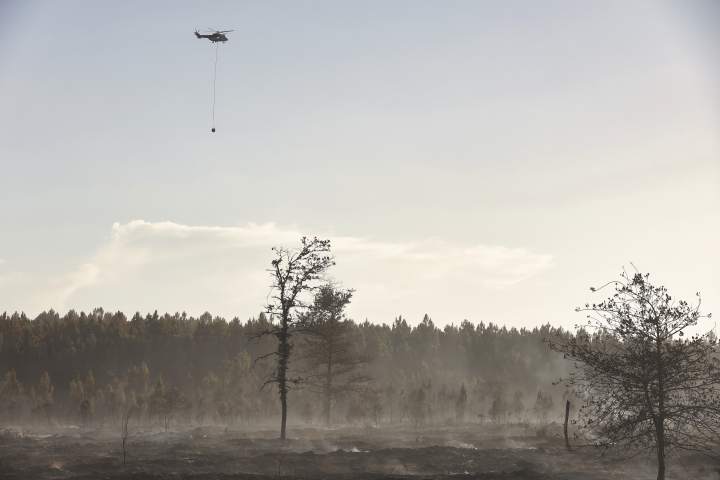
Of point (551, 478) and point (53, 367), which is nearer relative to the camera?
point (551, 478)

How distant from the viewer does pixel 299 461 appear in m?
25.5

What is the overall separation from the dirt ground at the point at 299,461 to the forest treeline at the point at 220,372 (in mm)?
30757

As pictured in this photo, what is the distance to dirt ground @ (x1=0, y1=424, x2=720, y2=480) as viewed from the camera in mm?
22384

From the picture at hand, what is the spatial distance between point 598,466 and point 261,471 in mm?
15673

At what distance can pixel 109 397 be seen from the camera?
90.9m

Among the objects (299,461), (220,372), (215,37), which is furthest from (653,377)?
(220,372)

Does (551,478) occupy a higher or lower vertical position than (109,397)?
higher

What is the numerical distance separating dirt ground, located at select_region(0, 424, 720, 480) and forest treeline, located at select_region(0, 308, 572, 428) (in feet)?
101

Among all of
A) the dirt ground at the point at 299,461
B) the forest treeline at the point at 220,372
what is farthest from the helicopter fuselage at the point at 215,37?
the forest treeline at the point at 220,372

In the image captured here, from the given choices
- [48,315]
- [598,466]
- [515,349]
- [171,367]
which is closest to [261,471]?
[598,466]

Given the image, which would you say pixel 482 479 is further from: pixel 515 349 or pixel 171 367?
pixel 515 349

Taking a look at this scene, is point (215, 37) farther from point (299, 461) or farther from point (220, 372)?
point (220, 372)

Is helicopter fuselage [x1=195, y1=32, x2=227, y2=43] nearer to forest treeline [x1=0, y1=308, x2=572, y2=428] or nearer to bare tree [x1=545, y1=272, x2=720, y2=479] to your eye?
bare tree [x1=545, y1=272, x2=720, y2=479]

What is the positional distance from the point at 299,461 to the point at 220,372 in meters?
89.6
